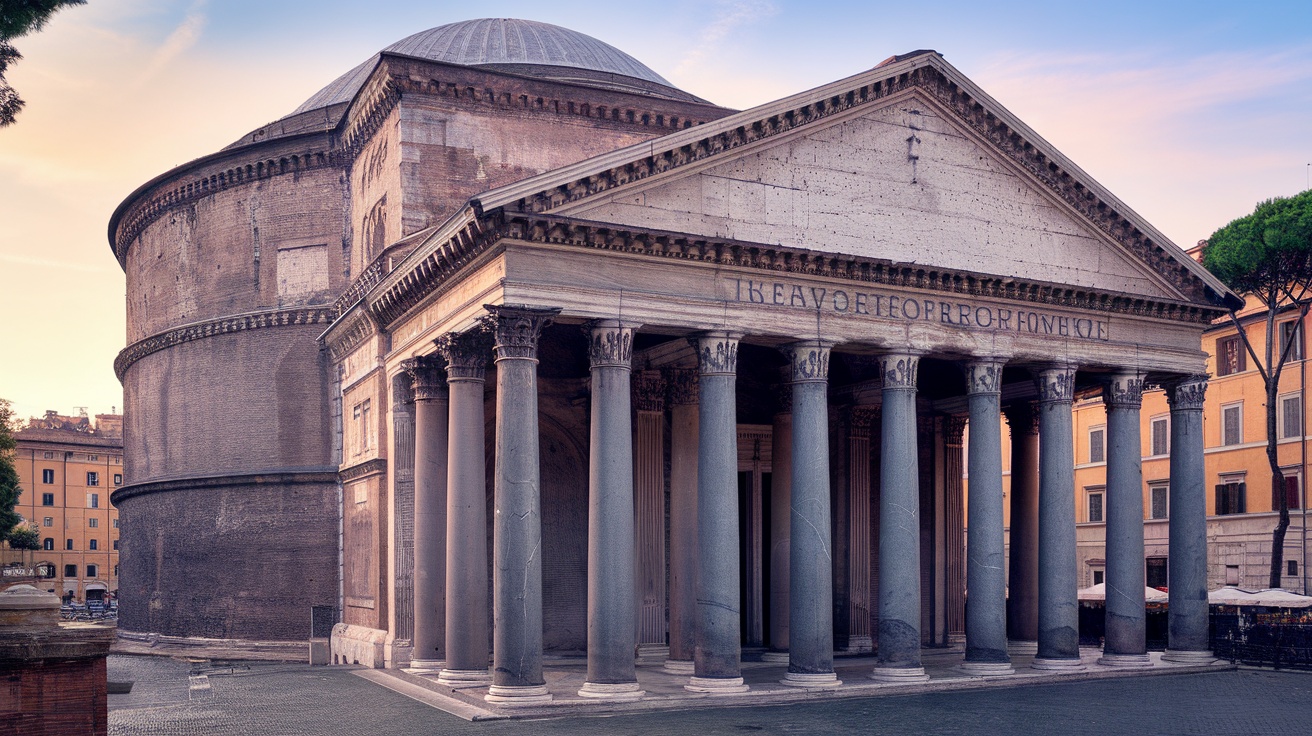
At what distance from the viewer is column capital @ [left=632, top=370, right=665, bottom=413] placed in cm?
2258

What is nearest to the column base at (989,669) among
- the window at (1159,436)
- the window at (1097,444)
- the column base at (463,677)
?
the column base at (463,677)

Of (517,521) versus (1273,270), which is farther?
(1273,270)

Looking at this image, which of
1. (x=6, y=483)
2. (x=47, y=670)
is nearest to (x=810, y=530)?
(x=47, y=670)

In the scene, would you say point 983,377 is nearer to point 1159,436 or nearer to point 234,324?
point 234,324

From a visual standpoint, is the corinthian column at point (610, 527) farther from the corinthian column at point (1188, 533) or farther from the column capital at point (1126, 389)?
the corinthian column at point (1188, 533)

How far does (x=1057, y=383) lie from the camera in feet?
70.3

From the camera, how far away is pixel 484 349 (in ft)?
62.1

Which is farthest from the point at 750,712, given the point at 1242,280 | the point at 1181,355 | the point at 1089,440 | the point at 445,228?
the point at 1089,440

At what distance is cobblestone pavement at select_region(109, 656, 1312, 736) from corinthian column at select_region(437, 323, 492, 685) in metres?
1.24

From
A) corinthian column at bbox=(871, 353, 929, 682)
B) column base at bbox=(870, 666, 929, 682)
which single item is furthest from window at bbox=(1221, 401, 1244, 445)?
column base at bbox=(870, 666, 929, 682)

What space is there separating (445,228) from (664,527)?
24.6 ft

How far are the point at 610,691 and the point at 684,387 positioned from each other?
6211mm

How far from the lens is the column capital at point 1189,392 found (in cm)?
2325

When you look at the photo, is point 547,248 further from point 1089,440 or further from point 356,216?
point 1089,440
